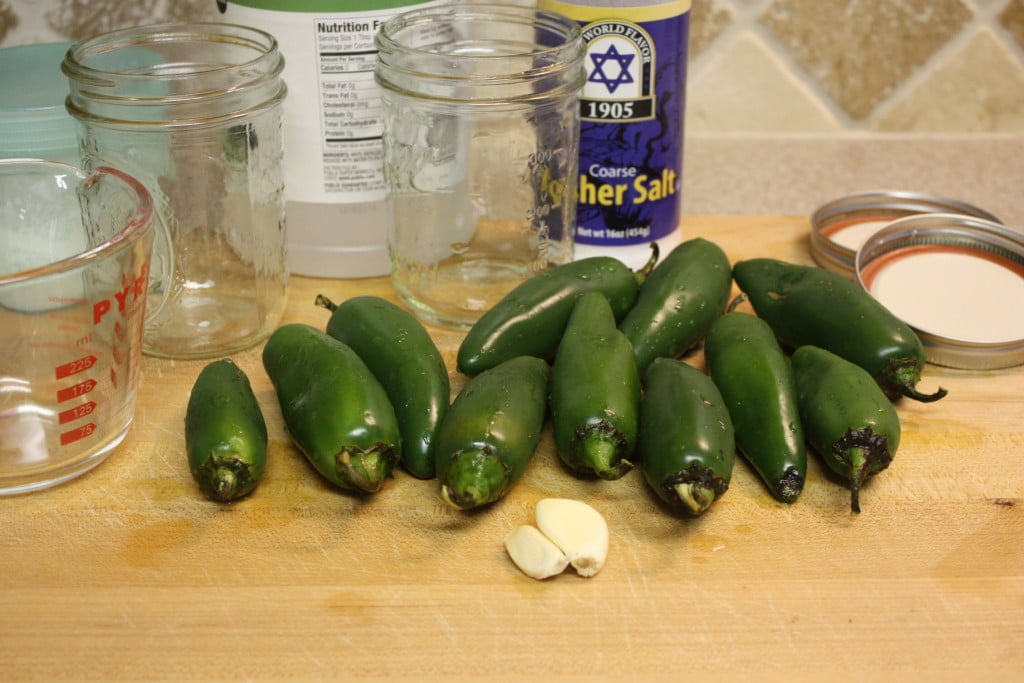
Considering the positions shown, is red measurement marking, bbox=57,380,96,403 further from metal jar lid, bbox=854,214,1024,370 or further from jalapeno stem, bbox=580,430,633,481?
metal jar lid, bbox=854,214,1024,370

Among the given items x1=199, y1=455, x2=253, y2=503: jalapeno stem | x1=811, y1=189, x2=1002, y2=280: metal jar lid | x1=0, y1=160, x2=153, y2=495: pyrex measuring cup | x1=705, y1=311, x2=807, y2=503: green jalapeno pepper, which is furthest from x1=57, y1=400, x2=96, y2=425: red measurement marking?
x1=811, y1=189, x2=1002, y2=280: metal jar lid

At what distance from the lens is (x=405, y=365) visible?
88cm

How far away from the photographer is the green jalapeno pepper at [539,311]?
3.05ft

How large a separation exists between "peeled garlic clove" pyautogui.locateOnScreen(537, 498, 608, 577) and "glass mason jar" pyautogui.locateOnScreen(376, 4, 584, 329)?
1.01 feet

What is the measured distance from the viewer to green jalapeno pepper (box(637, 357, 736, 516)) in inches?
30.4

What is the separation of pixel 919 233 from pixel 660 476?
20.2 inches

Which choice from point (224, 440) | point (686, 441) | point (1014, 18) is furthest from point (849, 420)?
point (1014, 18)

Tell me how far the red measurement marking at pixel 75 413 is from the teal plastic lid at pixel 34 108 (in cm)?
29

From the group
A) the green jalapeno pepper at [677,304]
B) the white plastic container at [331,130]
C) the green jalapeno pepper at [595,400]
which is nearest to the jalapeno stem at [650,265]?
the green jalapeno pepper at [677,304]

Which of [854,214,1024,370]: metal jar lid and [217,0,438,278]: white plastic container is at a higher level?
[217,0,438,278]: white plastic container

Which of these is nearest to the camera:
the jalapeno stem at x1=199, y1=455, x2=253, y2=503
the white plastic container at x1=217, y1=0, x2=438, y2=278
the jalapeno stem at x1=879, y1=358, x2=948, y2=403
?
the jalapeno stem at x1=199, y1=455, x2=253, y2=503

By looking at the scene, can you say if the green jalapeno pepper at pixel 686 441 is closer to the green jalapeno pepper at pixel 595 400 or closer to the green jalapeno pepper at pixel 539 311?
the green jalapeno pepper at pixel 595 400

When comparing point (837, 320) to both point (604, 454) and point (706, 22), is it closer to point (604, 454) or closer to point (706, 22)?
point (604, 454)

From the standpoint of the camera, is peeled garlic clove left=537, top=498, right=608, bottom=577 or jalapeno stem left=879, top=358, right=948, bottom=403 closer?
peeled garlic clove left=537, top=498, right=608, bottom=577
